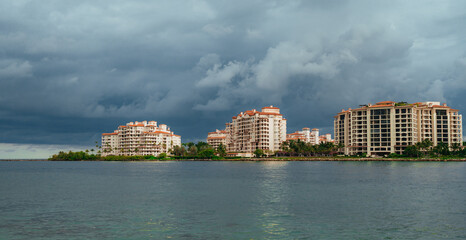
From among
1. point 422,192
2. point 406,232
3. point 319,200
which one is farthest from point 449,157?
point 406,232

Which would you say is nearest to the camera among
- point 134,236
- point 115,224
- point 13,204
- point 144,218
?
point 134,236

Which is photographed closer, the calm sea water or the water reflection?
the calm sea water

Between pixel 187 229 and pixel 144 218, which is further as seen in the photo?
pixel 144 218

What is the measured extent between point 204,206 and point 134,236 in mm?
14388

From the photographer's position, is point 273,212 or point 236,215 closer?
point 236,215

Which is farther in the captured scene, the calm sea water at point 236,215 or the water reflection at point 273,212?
the water reflection at point 273,212

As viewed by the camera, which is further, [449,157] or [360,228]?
[449,157]

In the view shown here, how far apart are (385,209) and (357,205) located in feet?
10.3

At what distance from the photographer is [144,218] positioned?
1352 inches

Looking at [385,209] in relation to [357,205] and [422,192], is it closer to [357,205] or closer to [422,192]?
[357,205]

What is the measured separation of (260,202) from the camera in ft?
147

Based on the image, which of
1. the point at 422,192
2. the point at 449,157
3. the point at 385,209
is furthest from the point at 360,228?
the point at 449,157

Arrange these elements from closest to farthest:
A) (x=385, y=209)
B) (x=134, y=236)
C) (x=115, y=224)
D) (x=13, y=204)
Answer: (x=134, y=236) → (x=115, y=224) → (x=385, y=209) → (x=13, y=204)

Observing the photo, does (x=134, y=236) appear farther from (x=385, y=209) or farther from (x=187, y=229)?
(x=385, y=209)
